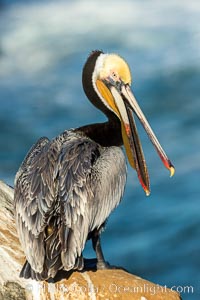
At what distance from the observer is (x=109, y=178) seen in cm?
927

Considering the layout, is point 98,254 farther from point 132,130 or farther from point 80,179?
point 132,130

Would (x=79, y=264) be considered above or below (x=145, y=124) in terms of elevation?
below

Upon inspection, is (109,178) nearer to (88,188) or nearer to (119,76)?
(88,188)

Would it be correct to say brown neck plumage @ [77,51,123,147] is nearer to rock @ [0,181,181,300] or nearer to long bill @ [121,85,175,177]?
long bill @ [121,85,175,177]

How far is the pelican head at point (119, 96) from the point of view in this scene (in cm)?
1005

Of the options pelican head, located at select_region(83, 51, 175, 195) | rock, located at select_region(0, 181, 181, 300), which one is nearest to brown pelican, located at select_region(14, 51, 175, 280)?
pelican head, located at select_region(83, 51, 175, 195)

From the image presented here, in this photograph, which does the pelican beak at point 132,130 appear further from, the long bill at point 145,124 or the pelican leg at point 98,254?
the pelican leg at point 98,254

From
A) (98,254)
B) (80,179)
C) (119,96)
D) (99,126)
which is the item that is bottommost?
(98,254)

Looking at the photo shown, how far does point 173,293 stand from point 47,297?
3.69ft

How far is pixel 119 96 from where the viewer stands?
1025cm

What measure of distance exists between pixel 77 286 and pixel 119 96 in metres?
2.57

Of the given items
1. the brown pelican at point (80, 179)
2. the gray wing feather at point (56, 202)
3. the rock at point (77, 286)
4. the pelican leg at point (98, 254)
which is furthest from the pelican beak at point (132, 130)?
the rock at point (77, 286)

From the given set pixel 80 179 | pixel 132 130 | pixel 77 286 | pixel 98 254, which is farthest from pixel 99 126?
pixel 77 286

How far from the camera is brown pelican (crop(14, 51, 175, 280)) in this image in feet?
27.9
